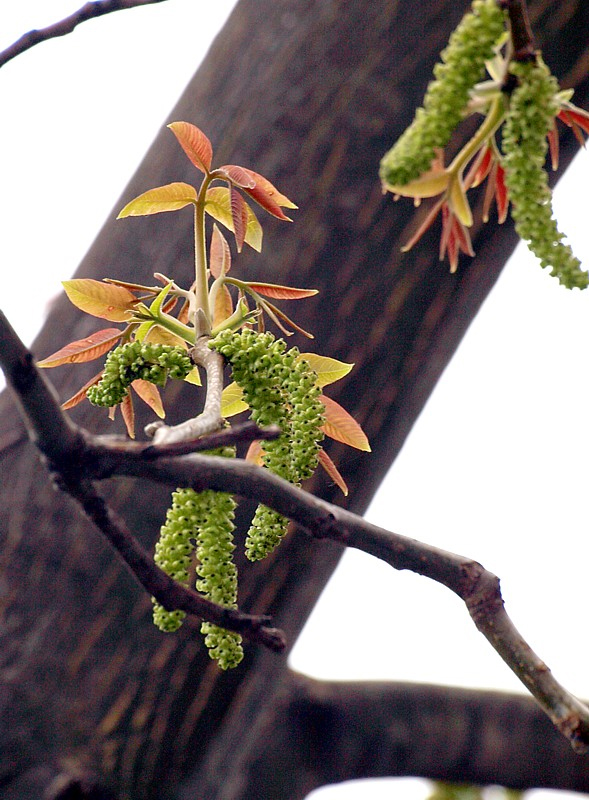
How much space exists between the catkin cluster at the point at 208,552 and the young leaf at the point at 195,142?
0.30 meters

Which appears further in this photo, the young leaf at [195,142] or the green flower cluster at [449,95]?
the young leaf at [195,142]

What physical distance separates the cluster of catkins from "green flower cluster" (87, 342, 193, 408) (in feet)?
0.69

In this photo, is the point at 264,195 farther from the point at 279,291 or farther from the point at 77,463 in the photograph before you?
the point at 77,463

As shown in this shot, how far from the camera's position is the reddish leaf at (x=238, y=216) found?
65cm

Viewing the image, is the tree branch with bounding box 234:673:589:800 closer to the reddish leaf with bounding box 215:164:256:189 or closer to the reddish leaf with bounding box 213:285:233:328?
the reddish leaf with bounding box 213:285:233:328

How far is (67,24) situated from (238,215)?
0.21 m

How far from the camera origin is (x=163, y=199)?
0.69 metres

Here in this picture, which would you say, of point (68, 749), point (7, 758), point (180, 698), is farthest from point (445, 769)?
point (7, 758)

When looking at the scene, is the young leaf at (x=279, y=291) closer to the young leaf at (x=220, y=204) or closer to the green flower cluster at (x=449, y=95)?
the young leaf at (x=220, y=204)

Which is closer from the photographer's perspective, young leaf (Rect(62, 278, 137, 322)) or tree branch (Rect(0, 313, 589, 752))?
tree branch (Rect(0, 313, 589, 752))

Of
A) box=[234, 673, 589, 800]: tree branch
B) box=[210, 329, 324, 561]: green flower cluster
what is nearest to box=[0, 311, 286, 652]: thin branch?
box=[210, 329, 324, 561]: green flower cluster

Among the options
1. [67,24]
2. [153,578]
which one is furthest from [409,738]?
[67,24]

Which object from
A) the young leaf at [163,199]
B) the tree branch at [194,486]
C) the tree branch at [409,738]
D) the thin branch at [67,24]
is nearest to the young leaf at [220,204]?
the young leaf at [163,199]

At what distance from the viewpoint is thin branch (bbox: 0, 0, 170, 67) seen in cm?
47
